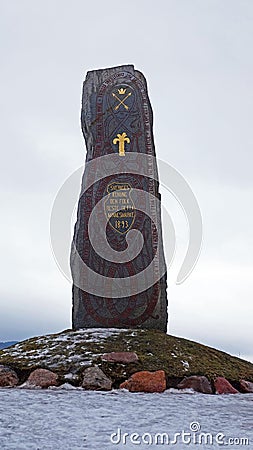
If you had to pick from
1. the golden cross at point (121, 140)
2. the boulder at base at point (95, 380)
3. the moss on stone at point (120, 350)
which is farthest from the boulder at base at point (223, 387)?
the golden cross at point (121, 140)

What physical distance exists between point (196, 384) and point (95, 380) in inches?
43.5

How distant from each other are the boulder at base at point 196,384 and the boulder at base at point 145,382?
0.71 feet

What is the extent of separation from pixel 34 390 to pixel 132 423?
159cm

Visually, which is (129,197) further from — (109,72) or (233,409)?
(233,409)

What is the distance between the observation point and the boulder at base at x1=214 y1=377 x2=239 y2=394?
5.40m

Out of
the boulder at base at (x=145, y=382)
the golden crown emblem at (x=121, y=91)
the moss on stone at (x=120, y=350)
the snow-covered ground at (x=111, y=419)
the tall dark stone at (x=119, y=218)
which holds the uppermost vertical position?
the golden crown emblem at (x=121, y=91)

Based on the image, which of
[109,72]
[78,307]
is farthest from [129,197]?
Answer: [109,72]

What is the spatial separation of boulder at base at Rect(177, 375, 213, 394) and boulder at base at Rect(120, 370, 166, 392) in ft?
0.71

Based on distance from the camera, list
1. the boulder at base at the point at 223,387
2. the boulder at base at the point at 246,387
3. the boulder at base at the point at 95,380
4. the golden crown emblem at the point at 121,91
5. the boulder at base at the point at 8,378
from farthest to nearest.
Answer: the golden crown emblem at the point at 121,91
the boulder at base at the point at 246,387
the boulder at base at the point at 223,387
the boulder at base at the point at 8,378
the boulder at base at the point at 95,380

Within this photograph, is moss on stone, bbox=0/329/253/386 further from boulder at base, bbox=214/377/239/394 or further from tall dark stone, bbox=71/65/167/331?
tall dark stone, bbox=71/65/167/331

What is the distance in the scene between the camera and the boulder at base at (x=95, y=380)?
4.98 metres

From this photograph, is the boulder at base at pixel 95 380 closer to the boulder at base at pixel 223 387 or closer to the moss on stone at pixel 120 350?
the moss on stone at pixel 120 350

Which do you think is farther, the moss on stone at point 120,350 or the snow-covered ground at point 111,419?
the moss on stone at point 120,350

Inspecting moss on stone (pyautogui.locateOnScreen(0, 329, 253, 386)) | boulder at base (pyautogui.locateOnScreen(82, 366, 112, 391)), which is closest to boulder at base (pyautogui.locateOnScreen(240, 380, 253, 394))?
moss on stone (pyautogui.locateOnScreen(0, 329, 253, 386))
